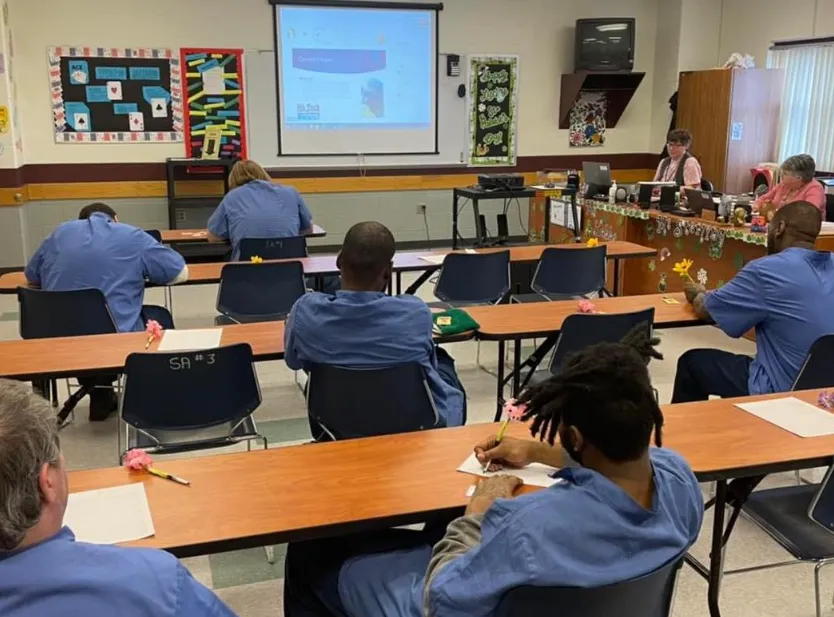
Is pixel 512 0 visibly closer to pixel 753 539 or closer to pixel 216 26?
pixel 216 26

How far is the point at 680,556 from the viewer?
1.30 m

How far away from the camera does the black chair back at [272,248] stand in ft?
16.4

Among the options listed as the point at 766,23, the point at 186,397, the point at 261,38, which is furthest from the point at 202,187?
the point at 766,23

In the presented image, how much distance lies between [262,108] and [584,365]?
740 centimetres

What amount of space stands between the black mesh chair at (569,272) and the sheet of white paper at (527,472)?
2.96 m

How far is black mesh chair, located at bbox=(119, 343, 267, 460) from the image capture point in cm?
267

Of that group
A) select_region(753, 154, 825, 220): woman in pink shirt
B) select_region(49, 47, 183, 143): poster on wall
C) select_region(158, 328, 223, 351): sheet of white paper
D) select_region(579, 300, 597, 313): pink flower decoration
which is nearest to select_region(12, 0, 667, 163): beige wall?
select_region(49, 47, 183, 143): poster on wall

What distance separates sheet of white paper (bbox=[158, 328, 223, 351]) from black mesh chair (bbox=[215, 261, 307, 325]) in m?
1.00

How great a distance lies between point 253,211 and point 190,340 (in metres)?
2.26

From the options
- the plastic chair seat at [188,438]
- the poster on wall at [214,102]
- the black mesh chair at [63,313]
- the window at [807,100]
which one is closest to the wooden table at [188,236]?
the black mesh chair at [63,313]

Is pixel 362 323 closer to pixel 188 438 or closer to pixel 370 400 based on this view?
pixel 370 400

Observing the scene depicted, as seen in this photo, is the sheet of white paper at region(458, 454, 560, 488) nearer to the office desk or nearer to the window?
the office desk

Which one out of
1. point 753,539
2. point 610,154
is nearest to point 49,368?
point 753,539

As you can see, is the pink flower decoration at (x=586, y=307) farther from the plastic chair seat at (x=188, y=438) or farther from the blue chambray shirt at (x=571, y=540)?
the blue chambray shirt at (x=571, y=540)
